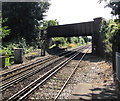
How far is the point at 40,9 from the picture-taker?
3841 centimetres

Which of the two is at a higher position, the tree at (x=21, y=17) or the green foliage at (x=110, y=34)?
the tree at (x=21, y=17)

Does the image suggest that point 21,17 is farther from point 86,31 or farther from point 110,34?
point 110,34

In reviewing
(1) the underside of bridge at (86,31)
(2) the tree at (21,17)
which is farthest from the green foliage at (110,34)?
(2) the tree at (21,17)

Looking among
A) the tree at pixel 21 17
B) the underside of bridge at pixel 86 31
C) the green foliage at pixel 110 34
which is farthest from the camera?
the tree at pixel 21 17

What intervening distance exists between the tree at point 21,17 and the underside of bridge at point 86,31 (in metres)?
5.58

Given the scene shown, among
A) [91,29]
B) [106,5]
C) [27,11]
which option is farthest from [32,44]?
[106,5]

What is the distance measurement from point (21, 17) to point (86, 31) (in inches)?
559

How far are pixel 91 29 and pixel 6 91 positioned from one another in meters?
26.8

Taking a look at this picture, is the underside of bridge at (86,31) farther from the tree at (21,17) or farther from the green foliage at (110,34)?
the green foliage at (110,34)

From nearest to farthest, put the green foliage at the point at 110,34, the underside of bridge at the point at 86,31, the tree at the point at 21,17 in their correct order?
the green foliage at the point at 110,34
the underside of bridge at the point at 86,31
the tree at the point at 21,17

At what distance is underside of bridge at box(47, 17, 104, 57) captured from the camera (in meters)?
28.9

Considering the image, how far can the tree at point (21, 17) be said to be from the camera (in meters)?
35.3

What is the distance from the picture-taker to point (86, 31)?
1324 inches

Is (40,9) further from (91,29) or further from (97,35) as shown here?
(97,35)
